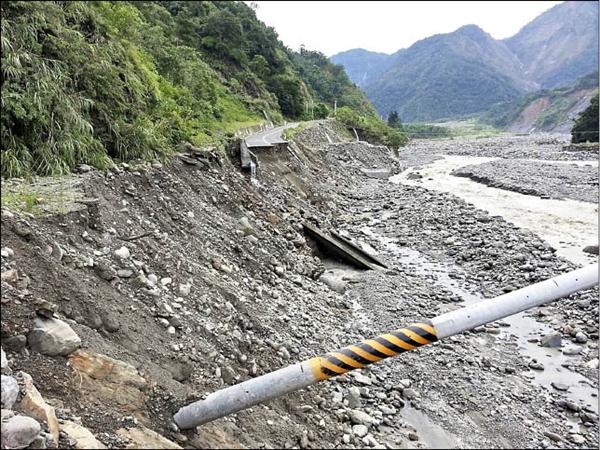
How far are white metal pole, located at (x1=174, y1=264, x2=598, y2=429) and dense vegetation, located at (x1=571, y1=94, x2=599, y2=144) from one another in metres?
69.0

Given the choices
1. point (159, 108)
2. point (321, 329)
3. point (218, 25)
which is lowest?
point (321, 329)

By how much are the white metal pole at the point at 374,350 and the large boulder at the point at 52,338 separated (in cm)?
123

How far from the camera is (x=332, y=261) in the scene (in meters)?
14.0

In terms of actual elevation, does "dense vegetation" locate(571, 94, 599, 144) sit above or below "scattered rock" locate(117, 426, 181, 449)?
above

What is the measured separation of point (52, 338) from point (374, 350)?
2.96 metres

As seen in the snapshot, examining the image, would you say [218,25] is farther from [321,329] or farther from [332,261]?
[321,329]

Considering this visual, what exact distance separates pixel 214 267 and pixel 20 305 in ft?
15.6

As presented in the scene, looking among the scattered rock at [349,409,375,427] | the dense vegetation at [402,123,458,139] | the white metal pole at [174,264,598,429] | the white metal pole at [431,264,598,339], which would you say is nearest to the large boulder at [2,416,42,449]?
Result: the white metal pole at [174,264,598,429]

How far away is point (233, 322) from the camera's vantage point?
7090 millimetres

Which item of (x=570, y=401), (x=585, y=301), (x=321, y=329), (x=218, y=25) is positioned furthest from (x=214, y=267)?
(x=218, y=25)

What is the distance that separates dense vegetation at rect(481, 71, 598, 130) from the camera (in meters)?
141

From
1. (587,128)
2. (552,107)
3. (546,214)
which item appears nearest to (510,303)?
(546,214)

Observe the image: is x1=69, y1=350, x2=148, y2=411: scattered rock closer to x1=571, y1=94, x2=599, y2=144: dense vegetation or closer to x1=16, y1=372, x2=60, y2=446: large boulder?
x1=16, y1=372, x2=60, y2=446: large boulder

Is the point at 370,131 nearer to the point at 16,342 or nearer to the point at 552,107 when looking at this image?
the point at 16,342
